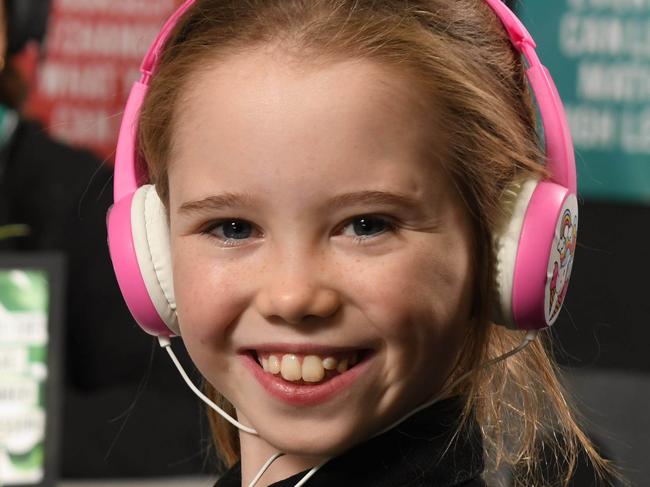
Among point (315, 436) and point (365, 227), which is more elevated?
point (365, 227)

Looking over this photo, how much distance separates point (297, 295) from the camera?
768 millimetres

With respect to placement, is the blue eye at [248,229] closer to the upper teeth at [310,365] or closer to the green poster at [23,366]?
the upper teeth at [310,365]

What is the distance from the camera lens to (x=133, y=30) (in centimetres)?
269

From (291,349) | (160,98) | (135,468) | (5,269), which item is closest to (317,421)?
(291,349)

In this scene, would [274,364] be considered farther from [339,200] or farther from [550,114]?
[550,114]

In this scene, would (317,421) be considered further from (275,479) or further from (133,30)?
(133,30)

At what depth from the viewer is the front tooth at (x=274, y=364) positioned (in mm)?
819

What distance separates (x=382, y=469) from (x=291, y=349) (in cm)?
12

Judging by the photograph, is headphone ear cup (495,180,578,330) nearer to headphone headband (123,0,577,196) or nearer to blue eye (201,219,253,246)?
headphone headband (123,0,577,196)

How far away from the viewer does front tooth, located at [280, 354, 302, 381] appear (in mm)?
809

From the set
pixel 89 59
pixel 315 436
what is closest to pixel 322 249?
pixel 315 436

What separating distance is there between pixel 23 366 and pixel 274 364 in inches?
40.8

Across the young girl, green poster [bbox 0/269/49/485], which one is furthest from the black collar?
green poster [bbox 0/269/49/485]

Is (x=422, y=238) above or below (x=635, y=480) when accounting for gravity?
above
